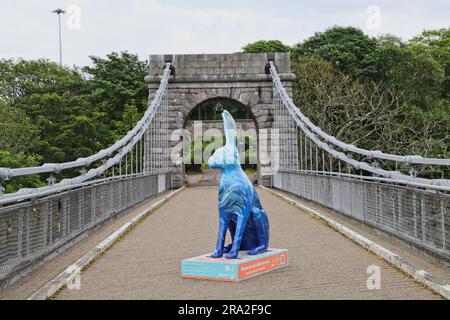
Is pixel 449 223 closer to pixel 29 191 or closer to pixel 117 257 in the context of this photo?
pixel 117 257

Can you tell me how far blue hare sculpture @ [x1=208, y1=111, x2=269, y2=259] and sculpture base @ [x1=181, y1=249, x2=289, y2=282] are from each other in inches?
4.6

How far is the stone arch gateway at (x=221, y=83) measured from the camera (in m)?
20.9

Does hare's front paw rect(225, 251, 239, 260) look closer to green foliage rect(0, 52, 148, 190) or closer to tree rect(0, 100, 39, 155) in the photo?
green foliage rect(0, 52, 148, 190)

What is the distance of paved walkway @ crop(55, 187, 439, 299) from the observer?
4.56 m

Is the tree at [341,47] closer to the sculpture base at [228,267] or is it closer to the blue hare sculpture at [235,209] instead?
the blue hare sculpture at [235,209]

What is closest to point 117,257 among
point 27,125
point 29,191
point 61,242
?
point 61,242

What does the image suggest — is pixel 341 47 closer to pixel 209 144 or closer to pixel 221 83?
pixel 209 144

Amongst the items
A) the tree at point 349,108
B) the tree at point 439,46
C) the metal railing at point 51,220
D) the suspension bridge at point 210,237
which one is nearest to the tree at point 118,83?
the tree at point 349,108

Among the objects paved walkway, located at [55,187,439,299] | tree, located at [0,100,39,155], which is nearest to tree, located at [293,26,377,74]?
tree, located at [0,100,39,155]

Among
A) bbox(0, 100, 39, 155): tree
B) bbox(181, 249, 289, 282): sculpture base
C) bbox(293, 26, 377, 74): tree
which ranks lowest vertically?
bbox(181, 249, 289, 282): sculpture base

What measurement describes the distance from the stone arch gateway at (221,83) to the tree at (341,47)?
31.2 ft

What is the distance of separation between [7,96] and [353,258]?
27402 mm

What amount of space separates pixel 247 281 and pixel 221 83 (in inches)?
645

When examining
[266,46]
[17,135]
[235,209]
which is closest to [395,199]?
[235,209]
